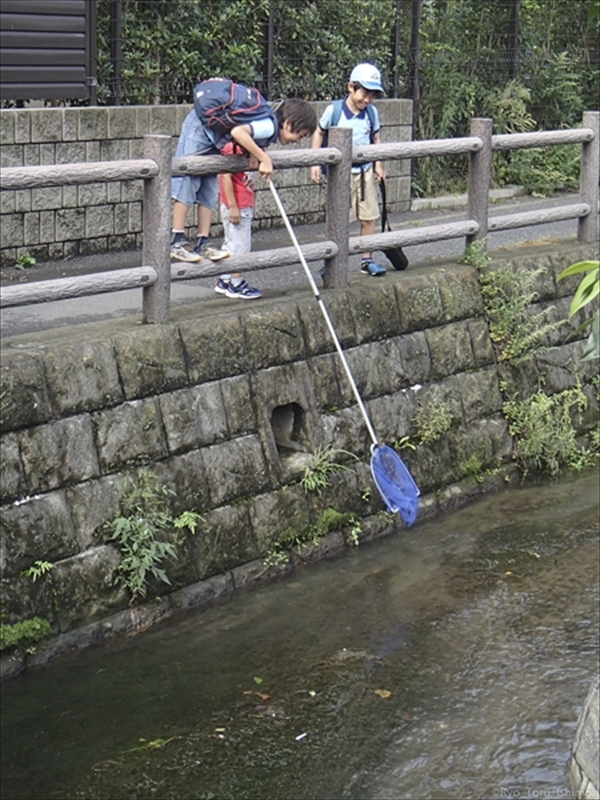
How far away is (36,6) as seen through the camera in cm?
940

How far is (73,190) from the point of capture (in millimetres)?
9594

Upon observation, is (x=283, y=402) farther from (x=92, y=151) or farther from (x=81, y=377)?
(x=92, y=151)

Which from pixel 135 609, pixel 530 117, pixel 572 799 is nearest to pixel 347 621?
pixel 135 609

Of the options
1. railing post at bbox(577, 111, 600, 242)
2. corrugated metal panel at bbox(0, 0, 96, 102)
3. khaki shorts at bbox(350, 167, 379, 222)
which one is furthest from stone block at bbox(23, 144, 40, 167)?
railing post at bbox(577, 111, 600, 242)

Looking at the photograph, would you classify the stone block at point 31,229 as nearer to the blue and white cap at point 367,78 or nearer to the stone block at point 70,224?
the stone block at point 70,224

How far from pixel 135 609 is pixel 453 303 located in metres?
3.18

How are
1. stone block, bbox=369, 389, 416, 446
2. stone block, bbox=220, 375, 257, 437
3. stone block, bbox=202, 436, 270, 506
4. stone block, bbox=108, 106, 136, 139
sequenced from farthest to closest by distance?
stone block, bbox=108, 106, 136, 139 < stone block, bbox=369, 389, 416, 446 < stone block, bbox=220, 375, 257, 437 < stone block, bbox=202, 436, 270, 506

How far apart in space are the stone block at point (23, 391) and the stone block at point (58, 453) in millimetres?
61

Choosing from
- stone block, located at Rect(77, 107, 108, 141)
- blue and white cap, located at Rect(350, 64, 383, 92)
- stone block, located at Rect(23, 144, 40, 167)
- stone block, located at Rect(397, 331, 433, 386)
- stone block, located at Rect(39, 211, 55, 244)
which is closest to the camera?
stone block, located at Rect(397, 331, 433, 386)

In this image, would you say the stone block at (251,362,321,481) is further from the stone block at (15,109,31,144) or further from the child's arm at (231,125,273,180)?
the stone block at (15,109,31,144)

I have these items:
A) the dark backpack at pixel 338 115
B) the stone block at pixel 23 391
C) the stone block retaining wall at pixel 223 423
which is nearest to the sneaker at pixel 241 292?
the stone block retaining wall at pixel 223 423

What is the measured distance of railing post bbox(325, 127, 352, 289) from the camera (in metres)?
7.49

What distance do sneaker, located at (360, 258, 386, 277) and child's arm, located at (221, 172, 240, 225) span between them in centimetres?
118

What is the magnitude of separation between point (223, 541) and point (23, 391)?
1.35 metres
